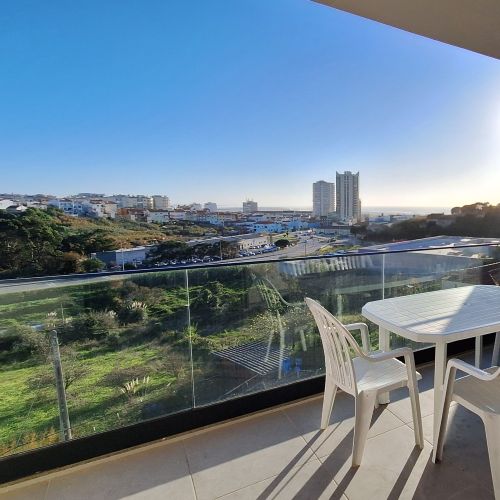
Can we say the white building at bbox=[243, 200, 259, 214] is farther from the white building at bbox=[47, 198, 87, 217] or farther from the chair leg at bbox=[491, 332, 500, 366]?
the chair leg at bbox=[491, 332, 500, 366]

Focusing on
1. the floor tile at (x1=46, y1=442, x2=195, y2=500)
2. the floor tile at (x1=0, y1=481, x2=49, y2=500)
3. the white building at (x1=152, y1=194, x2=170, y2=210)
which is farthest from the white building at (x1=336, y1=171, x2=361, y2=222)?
the floor tile at (x1=0, y1=481, x2=49, y2=500)

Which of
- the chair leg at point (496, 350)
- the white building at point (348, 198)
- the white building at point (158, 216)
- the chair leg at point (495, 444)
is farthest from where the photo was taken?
the white building at point (158, 216)

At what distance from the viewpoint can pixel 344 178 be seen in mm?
13445

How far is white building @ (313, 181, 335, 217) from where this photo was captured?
12.3 m

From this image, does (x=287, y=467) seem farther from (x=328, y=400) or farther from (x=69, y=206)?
(x=69, y=206)

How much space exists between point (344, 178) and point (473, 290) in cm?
1180

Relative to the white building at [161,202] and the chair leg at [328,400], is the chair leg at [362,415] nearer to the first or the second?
the chair leg at [328,400]

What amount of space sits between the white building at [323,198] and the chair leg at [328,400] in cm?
1077

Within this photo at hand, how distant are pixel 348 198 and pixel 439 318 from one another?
11355 mm

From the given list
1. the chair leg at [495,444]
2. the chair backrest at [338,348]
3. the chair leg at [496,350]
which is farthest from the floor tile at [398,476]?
the chair leg at [496,350]

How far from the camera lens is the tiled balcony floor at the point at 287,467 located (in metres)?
1.53

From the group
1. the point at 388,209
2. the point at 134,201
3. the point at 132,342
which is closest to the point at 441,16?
the point at 132,342

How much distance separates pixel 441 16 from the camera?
86.4 inches

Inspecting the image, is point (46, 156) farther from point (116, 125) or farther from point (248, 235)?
point (248, 235)
